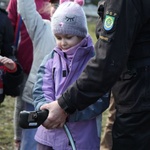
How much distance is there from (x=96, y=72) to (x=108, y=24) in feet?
0.84

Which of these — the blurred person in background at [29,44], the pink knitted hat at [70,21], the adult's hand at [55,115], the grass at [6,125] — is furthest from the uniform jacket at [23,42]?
the adult's hand at [55,115]

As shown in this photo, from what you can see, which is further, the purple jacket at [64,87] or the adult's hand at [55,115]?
the purple jacket at [64,87]

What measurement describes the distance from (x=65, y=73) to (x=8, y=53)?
1.00 metres

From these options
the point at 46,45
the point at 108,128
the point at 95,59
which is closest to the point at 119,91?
the point at 95,59

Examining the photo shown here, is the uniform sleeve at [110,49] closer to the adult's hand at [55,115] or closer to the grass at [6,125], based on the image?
the adult's hand at [55,115]

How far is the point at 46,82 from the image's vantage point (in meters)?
2.91

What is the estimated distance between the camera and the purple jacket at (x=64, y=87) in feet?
9.42

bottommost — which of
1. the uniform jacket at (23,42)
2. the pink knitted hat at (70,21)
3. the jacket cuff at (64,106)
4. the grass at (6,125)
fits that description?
the grass at (6,125)

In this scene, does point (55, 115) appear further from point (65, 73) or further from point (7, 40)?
point (7, 40)

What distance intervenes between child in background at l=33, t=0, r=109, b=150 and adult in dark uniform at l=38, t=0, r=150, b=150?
0.36 metres

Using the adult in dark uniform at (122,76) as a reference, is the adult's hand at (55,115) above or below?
below

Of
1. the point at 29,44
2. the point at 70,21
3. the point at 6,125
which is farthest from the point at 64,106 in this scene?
the point at 6,125

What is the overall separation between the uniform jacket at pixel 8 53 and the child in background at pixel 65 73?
0.68m

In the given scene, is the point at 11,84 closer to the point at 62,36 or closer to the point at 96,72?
the point at 62,36
